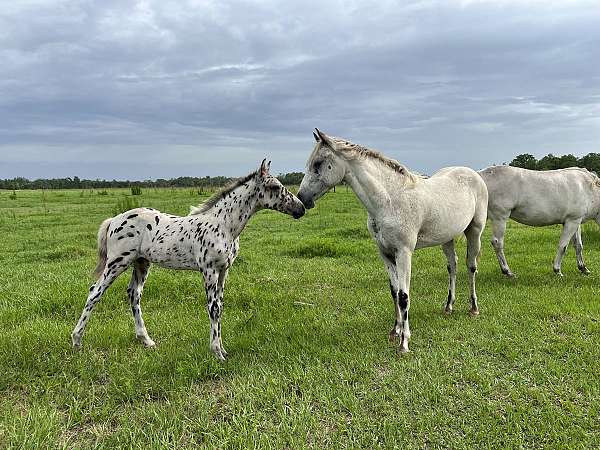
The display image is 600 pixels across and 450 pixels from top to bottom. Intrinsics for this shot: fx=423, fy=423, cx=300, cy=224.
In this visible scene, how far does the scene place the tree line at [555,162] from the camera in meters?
32.2

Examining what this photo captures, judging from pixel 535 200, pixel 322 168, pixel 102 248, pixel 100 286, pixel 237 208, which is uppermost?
pixel 322 168

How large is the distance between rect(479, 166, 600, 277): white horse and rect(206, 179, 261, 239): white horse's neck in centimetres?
540

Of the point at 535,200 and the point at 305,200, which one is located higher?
the point at 305,200

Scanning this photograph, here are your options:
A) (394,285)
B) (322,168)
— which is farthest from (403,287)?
(322,168)

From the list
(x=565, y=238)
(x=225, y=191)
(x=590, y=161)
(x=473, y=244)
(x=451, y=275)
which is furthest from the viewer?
(x=590, y=161)

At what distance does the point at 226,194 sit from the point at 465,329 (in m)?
3.37

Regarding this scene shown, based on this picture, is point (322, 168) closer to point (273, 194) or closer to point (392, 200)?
point (273, 194)

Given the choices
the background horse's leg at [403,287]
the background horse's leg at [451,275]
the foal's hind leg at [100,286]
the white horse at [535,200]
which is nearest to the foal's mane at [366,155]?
the background horse's leg at [403,287]

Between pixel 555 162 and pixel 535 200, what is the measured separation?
31.7 meters

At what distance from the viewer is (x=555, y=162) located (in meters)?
34.8

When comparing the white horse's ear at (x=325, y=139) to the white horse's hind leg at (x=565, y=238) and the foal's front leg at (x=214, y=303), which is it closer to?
the foal's front leg at (x=214, y=303)

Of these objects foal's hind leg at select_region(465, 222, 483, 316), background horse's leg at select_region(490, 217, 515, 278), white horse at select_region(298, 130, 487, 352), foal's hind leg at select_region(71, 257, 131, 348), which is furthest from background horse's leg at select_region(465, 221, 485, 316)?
foal's hind leg at select_region(71, 257, 131, 348)

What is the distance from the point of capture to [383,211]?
4840 mm

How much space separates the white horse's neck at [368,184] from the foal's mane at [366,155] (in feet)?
0.26
